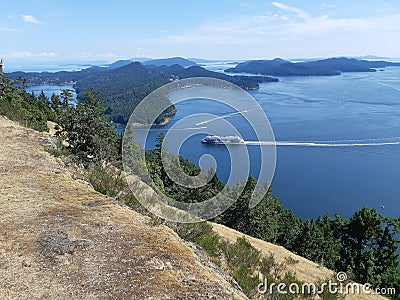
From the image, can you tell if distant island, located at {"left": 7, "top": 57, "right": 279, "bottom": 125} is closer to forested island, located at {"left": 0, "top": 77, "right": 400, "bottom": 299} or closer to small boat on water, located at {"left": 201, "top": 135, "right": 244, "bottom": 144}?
small boat on water, located at {"left": 201, "top": 135, "right": 244, "bottom": 144}

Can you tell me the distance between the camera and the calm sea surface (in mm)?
40312

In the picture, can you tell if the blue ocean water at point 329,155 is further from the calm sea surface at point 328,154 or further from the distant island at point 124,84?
the distant island at point 124,84

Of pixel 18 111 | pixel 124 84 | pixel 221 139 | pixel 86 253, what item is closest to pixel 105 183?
pixel 86 253

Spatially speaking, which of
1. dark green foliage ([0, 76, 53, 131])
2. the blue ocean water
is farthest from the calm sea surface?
dark green foliage ([0, 76, 53, 131])

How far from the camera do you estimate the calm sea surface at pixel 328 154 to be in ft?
132

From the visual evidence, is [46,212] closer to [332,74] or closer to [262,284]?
[262,284]

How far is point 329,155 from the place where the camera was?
175ft

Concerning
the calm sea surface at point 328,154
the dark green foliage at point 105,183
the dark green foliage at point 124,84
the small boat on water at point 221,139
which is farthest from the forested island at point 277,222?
the dark green foliage at point 124,84

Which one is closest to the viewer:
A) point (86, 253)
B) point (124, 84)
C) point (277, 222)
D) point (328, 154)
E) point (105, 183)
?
point (86, 253)

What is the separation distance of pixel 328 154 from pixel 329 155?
0.46 m

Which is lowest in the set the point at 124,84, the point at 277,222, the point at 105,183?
the point at 277,222

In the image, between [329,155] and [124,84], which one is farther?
[124,84]

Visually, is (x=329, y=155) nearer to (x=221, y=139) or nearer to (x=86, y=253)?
(x=221, y=139)

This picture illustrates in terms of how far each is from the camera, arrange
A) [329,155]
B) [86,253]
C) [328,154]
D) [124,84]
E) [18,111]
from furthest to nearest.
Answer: [124,84] → [328,154] → [329,155] → [18,111] → [86,253]
